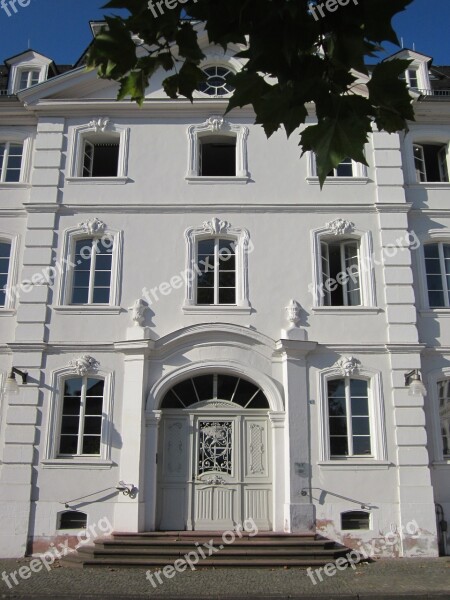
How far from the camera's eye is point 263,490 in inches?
544

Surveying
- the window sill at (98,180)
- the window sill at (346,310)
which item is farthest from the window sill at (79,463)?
the window sill at (98,180)

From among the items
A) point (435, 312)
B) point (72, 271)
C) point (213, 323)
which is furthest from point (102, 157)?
point (435, 312)

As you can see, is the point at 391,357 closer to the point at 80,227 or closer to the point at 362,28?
the point at 80,227

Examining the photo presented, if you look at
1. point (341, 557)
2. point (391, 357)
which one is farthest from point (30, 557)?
point (391, 357)

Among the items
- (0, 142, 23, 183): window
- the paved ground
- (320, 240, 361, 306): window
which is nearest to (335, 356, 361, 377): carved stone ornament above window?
(320, 240, 361, 306): window

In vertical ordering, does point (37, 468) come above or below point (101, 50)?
below

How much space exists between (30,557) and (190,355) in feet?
17.1

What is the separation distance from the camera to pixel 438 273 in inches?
610

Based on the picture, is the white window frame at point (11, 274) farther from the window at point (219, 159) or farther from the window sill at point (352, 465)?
the window sill at point (352, 465)

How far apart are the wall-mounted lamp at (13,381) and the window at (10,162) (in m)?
4.96

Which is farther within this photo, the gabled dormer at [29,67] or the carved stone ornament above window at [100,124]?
the gabled dormer at [29,67]

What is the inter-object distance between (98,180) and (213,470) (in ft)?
24.1

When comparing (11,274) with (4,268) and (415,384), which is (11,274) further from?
(415,384)

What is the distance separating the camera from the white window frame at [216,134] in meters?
15.7
